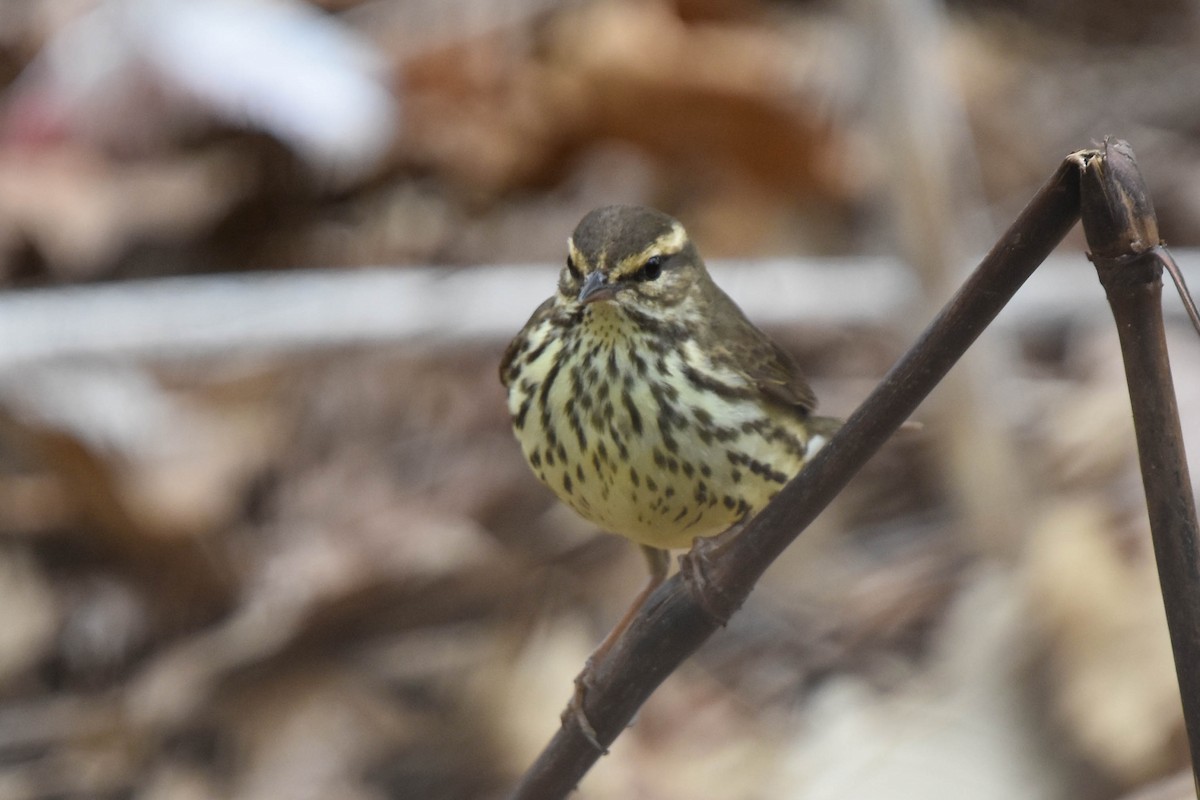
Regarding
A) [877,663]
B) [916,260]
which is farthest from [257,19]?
[877,663]

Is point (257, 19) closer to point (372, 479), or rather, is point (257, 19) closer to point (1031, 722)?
point (372, 479)

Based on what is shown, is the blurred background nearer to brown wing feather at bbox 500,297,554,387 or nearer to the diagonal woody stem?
brown wing feather at bbox 500,297,554,387

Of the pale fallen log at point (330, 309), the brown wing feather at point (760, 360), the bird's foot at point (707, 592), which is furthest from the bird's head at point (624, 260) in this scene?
the pale fallen log at point (330, 309)

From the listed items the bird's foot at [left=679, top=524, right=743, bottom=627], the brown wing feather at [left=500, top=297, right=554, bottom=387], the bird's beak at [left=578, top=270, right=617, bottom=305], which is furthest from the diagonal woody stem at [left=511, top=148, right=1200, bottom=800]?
the brown wing feather at [left=500, top=297, right=554, bottom=387]

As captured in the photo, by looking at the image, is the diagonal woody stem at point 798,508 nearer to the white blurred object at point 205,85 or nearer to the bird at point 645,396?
the bird at point 645,396

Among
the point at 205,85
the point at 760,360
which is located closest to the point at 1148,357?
the point at 760,360

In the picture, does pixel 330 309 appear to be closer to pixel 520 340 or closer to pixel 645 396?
pixel 520 340
